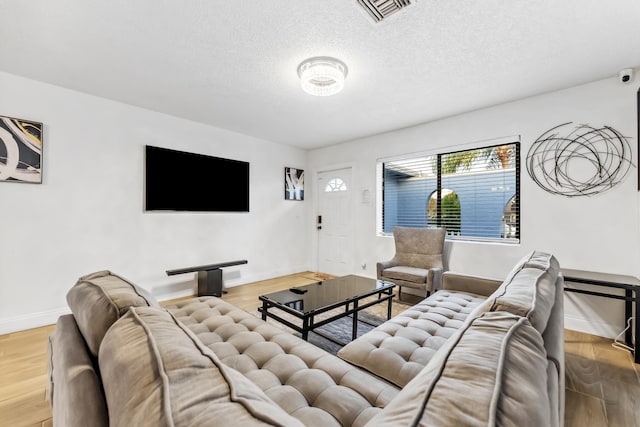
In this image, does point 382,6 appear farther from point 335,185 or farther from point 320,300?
point 335,185

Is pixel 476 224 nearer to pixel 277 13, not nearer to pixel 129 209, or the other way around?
pixel 277 13

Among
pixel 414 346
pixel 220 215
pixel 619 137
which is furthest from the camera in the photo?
pixel 220 215

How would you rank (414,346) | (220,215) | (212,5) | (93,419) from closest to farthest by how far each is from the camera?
1. (93,419)
2. (414,346)
3. (212,5)
4. (220,215)

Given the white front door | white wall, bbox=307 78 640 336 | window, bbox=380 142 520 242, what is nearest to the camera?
white wall, bbox=307 78 640 336

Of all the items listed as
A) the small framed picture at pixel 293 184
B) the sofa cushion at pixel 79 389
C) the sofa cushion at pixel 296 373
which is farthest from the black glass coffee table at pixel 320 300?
the small framed picture at pixel 293 184

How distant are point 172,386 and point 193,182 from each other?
143 inches

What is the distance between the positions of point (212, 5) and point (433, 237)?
3.24 metres

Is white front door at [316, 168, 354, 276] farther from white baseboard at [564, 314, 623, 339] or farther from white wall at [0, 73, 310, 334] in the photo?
white baseboard at [564, 314, 623, 339]

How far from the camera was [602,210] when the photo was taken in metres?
2.59

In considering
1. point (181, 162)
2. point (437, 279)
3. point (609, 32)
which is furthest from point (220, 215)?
point (609, 32)

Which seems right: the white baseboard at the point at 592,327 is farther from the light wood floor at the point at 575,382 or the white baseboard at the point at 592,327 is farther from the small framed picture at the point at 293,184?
the small framed picture at the point at 293,184

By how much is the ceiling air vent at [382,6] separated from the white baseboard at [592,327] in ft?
10.7

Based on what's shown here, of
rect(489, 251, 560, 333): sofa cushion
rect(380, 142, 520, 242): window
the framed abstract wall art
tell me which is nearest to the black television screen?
the framed abstract wall art

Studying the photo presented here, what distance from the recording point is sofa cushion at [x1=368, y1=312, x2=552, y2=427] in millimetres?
450
